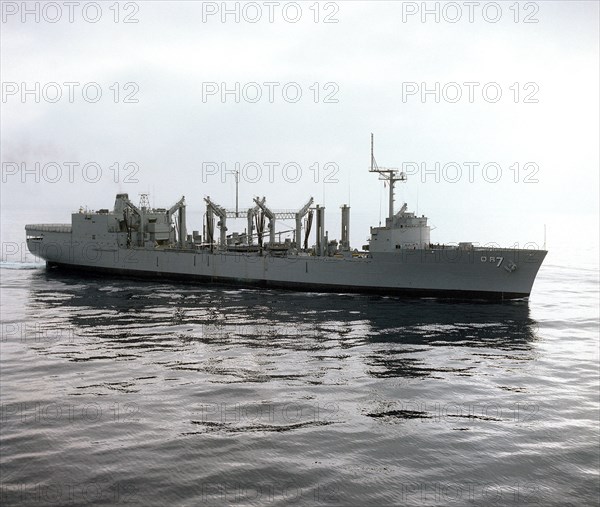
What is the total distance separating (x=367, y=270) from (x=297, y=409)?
2398cm

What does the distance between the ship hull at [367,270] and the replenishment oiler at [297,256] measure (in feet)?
0.21

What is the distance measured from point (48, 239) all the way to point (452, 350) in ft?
150

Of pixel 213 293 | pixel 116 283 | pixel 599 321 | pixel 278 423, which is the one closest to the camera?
pixel 278 423

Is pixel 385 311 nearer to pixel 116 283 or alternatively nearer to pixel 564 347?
pixel 564 347

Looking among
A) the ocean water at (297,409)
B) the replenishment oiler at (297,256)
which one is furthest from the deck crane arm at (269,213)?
the ocean water at (297,409)

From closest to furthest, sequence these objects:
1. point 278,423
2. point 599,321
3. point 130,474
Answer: point 130,474
point 278,423
point 599,321

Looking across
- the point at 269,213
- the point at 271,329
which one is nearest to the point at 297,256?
the point at 269,213

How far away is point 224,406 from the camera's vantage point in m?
16.6

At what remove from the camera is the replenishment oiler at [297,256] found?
37.6m

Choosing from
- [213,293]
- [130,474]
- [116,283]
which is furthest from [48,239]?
[130,474]

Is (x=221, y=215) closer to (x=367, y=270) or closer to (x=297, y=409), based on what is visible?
(x=367, y=270)

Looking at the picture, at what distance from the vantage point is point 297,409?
651 inches

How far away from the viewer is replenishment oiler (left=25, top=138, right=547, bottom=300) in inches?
1479

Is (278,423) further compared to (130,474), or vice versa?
(278,423)
